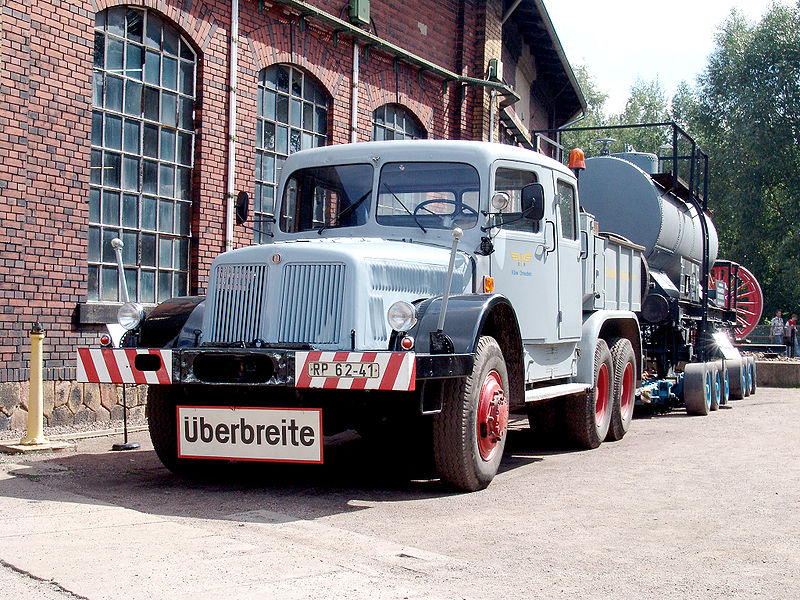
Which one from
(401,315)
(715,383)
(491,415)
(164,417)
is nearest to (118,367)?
(164,417)

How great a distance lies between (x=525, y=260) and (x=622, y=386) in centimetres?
311

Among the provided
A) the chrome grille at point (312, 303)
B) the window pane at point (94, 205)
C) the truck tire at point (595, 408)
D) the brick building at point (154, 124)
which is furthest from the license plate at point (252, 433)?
the window pane at point (94, 205)

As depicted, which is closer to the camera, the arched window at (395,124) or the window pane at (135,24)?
the window pane at (135,24)

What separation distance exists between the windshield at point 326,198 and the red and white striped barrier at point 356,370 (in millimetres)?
2069

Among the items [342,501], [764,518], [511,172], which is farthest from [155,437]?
[764,518]

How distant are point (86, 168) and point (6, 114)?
1090 millimetres

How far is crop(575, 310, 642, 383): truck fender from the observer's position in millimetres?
9289

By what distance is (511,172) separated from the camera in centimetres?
807

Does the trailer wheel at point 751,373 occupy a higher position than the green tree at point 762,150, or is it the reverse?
the green tree at point 762,150

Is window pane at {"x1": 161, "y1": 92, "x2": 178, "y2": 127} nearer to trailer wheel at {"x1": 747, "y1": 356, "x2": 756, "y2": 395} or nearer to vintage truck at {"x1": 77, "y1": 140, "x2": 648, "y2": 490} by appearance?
vintage truck at {"x1": 77, "y1": 140, "x2": 648, "y2": 490}

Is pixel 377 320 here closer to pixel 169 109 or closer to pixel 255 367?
pixel 255 367

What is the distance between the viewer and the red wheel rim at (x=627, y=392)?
10.8m

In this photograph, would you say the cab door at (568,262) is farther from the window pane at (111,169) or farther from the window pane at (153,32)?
the window pane at (153,32)

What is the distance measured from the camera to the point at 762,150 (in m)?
38.8
